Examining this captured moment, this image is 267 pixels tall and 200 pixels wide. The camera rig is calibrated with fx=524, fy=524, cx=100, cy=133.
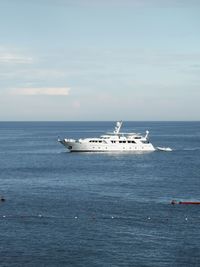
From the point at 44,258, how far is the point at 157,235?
67.8ft

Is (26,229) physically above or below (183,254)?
above

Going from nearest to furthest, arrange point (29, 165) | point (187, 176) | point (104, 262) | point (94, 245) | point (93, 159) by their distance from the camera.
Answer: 1. point (104, 262)
2. point (94, 245)
3. point (187, 176)
4. point (29, 165)
5. point (93, 159)

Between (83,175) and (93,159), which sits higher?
(93,159)

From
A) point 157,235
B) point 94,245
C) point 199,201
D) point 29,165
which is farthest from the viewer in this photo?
point 29,165

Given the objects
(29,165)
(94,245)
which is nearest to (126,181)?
(29,165)

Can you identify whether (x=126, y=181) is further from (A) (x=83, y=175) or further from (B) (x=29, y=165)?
(B) (x=29, y=165)

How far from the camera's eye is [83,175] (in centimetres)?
15675

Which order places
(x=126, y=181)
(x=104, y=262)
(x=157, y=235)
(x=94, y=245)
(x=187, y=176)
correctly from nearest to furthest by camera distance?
(x=104, y=262)
(x=94, y=245)
(x=157, y=235)
(x=126, y=181)
(x=187, y=176)

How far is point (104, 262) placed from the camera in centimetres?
7375

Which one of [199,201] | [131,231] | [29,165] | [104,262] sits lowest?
[104,262]

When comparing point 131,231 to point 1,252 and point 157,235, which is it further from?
point 1,252

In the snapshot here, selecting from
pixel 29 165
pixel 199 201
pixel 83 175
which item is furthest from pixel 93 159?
pixel 199 201

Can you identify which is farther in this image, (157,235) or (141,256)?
(157,235)

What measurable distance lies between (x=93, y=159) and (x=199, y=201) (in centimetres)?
8963
